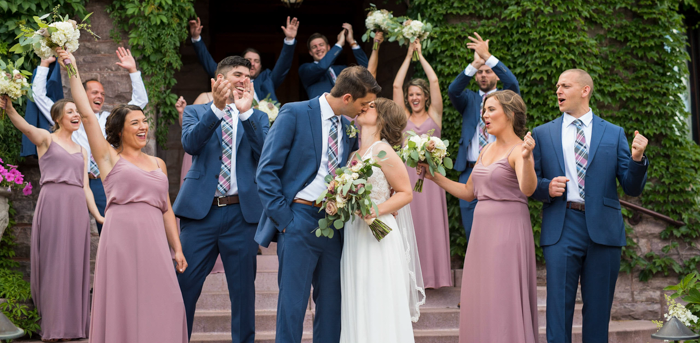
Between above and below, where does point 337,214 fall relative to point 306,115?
below

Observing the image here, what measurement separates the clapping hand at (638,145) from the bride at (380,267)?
161cm

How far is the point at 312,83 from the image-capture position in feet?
26.2

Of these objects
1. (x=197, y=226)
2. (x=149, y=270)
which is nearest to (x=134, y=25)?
(x=197, y=226)

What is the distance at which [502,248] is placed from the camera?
452 cm

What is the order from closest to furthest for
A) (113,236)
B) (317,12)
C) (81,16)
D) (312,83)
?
(113,236) → (81,16) → (312,83) → (317,12)

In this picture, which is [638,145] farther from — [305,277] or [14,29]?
[14,29]

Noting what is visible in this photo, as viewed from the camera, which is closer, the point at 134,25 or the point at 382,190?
the point at 382,190

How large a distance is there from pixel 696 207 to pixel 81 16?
721cm

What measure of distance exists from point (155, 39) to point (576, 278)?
505 cm

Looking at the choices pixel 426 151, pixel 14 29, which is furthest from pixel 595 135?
pixel 14 29

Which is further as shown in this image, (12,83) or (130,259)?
(12,83)

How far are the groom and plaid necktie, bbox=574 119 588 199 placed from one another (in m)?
1.75

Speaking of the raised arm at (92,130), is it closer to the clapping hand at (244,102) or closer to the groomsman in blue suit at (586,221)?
the clapping hand at (244,102)

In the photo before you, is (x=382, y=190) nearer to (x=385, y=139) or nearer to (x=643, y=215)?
(x=385, y=139)
